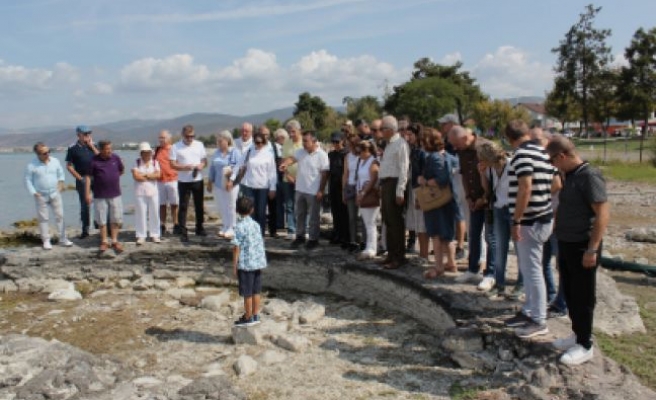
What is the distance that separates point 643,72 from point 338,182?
3361 cm

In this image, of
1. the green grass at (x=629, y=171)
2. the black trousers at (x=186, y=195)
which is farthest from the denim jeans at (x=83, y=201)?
the green grass at (x=629, y=171)

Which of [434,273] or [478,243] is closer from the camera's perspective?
[478,243]

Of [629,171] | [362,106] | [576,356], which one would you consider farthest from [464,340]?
[362,106]

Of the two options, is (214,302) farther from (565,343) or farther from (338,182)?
(565,343)

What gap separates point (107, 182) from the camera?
8906 millimetres

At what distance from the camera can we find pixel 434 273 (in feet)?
22.3

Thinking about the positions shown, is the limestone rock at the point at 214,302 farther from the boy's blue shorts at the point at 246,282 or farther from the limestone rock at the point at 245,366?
the limestone rock at the point at 245,366

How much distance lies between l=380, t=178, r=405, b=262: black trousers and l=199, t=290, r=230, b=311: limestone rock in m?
2.46

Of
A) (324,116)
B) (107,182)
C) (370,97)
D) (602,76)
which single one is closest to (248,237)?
(107,182)

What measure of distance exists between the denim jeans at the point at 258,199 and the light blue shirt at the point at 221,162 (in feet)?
1.90

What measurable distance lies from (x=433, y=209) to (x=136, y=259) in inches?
209

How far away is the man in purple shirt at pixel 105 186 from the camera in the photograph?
884 centimetres

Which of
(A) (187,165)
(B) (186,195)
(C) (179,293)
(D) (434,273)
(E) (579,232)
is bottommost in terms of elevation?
(C) (179,293)

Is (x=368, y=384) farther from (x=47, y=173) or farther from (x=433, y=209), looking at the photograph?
(x=47, y=173)
